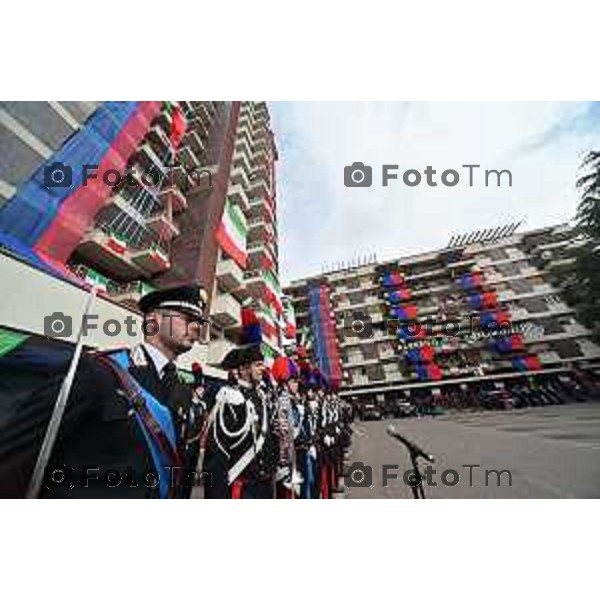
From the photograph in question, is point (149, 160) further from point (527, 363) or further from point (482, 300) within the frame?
point (527, 363)

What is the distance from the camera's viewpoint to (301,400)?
8.57 ft

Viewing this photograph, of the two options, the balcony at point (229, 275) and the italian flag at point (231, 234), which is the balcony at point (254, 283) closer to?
the balcony at point (229, 275)

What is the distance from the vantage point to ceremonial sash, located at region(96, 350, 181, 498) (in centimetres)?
96

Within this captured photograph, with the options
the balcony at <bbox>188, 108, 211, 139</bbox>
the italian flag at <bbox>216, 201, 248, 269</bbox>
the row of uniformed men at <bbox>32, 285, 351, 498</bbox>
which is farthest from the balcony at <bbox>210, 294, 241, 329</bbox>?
the balcony at <bbox>188, 108, 211, 139</bbox>

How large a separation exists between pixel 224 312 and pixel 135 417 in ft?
21.4

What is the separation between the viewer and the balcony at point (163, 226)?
5715 millimetres

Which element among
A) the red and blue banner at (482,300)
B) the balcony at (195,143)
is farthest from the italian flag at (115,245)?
the red and blue banner at (482,300)

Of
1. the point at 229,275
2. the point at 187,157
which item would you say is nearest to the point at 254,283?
the point at 229,275

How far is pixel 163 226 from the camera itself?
5871 mm

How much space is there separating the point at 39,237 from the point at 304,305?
1814 cm

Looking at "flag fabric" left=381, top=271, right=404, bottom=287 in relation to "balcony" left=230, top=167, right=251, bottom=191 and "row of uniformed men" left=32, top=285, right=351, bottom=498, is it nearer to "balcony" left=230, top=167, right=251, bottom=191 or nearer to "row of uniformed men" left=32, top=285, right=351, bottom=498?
"balcony" left=230, top=167, right=251, bottom=191

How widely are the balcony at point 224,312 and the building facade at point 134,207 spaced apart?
28 millimetres

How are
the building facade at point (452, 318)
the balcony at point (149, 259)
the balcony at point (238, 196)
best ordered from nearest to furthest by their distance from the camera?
the balcony at point (149, 259) < the balcony at point (238, 196) < the building facade at point (452, 318)

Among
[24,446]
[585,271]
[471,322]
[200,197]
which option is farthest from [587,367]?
[24,446]
